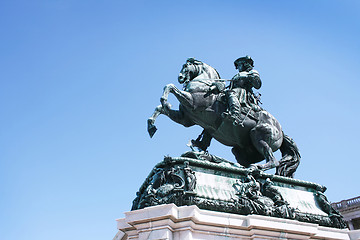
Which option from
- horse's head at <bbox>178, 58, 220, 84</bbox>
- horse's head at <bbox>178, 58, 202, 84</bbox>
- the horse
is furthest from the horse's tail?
horse's head at <bbox>178, 58, 202, 84</bbox>

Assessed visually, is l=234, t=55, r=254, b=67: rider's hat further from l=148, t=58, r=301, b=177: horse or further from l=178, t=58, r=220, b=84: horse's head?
l=148, t=58, r=301, b=177: horse

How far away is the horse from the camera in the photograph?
331 inches

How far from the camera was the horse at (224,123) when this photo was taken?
8.40 meters

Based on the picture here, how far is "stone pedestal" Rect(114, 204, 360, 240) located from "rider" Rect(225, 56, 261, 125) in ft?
8.70

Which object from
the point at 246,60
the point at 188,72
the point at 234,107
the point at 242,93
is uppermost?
the point at 246,60

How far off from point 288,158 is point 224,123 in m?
1.87

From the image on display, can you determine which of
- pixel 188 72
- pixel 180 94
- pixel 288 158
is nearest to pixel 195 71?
pixel 188 72

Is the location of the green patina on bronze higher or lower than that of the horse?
lower

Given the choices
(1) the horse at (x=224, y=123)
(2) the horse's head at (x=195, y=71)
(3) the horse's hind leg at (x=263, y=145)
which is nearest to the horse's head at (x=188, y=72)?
(2) the horse's head at (x=195, y=71)

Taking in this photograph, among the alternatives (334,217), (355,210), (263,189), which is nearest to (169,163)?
(263,189)

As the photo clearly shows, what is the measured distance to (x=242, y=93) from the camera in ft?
29.0

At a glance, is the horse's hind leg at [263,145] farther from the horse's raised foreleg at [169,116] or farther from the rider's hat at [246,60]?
the rider's hat at [246,60]

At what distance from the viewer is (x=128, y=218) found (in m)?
5.95

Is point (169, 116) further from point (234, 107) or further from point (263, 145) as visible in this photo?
point (263, 145)
